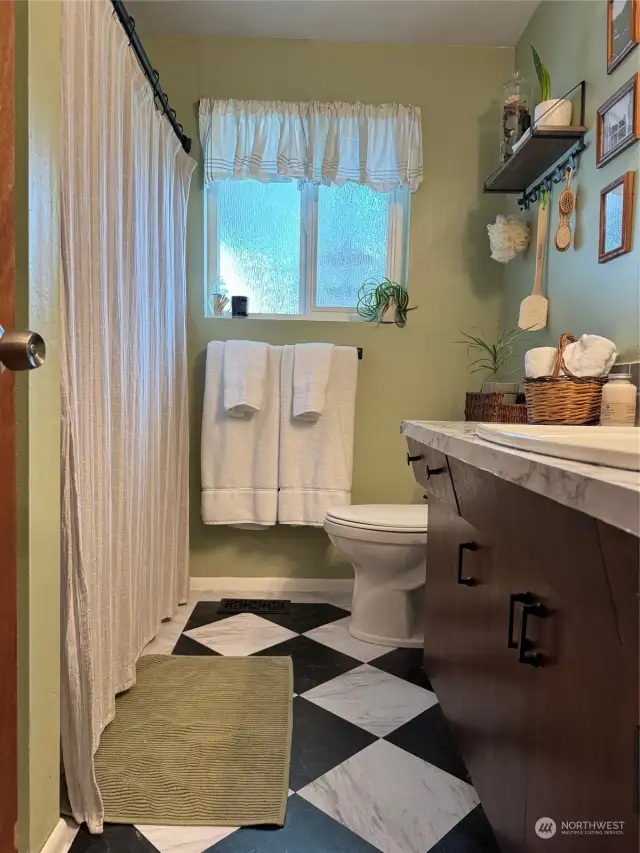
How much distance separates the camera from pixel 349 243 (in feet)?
8.54

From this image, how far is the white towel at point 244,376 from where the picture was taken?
91.7 inches

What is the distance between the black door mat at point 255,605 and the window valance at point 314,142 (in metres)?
1.75

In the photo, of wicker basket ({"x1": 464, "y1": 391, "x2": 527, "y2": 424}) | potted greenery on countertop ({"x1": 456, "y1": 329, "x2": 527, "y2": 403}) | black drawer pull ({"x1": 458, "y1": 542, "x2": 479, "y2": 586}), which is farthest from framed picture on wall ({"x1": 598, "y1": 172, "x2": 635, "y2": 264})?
black drawer pull ({"x1": 458, "y1": 542, "x2": 479, "y2": 586})

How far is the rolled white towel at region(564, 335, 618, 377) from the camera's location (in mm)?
1440

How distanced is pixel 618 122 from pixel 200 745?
75.0 inches

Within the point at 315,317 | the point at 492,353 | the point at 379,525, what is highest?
the point at 315,317

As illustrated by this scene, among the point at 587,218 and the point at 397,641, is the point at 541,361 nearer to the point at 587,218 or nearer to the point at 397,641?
the point at 587,218

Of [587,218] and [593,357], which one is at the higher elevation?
[587,218]

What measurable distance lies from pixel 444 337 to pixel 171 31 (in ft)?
5.55

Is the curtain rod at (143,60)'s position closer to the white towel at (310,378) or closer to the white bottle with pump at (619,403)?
the white towel at (310,378)

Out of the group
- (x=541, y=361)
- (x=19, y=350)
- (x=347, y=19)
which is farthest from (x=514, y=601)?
(x=347, y=19)

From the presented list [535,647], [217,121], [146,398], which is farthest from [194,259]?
[535,647]

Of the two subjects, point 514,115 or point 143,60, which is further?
point 514,115

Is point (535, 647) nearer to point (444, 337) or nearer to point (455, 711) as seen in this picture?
point (455, 711)
